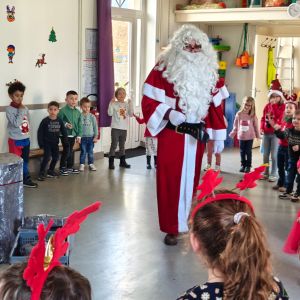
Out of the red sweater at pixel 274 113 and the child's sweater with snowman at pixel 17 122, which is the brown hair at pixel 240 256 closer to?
the child's sweater with snowman at pixel 17 122

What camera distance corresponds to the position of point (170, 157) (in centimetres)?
389

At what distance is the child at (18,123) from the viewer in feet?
18.3

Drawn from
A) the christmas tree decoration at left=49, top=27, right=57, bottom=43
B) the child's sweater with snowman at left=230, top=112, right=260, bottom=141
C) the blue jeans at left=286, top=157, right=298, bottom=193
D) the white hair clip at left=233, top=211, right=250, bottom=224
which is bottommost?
the blue jeans at left=286, top=157, right=298, bottom=193

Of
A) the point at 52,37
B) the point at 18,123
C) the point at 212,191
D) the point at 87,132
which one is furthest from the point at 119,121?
the point at 212,191

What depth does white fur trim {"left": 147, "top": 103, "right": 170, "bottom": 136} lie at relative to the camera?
378 centimetres

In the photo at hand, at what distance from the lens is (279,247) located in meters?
4.04

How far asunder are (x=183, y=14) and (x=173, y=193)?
515 cm

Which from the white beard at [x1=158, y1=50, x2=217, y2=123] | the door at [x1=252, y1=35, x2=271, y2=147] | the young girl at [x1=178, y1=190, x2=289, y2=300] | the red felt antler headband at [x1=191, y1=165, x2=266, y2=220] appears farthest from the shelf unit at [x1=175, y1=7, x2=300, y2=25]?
the young girl at [x1=178, y1=190, x2=289, y2=300]

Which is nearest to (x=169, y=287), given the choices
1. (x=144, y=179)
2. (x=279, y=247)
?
(x=279, y=247)

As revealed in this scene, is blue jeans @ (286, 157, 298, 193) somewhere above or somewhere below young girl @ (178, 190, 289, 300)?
below

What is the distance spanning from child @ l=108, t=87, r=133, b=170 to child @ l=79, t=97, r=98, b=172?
0.25 meters

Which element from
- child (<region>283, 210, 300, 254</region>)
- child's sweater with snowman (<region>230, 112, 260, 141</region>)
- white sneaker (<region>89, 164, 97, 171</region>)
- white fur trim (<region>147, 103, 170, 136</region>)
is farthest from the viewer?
white sneaker (<region>89, 164, 97, 171</region>)

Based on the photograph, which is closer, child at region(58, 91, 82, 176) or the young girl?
the young girl

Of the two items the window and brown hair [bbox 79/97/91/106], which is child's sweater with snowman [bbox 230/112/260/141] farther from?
the window
